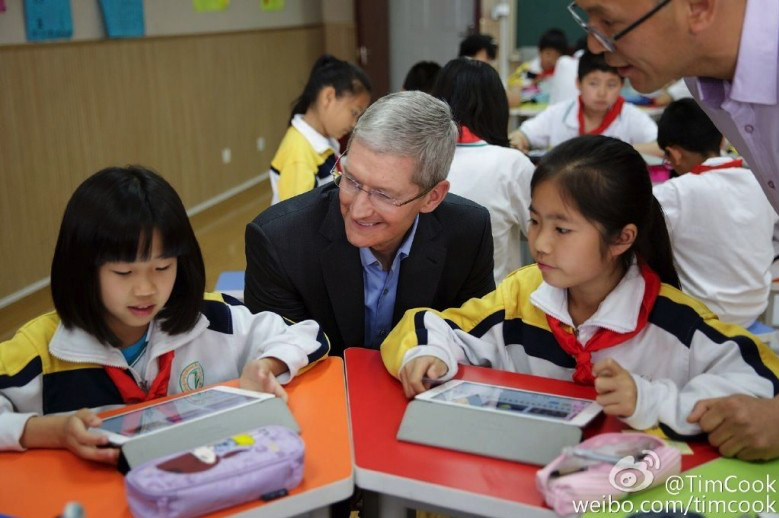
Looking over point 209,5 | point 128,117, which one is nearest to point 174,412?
point 128,117

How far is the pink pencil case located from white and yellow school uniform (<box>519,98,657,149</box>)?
331 cm

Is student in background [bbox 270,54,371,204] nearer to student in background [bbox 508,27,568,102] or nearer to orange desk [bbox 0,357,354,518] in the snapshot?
orange desk [bbox 0,357,354,518]

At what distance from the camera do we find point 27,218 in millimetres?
4613

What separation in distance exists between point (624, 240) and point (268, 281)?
88 cm

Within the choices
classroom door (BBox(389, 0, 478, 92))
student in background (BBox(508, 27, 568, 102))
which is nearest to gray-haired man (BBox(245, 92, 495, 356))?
student in background (BBox(508, 27, 568, 102))

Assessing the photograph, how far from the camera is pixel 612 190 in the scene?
1.67 metres

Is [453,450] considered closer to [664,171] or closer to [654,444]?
[654,444]

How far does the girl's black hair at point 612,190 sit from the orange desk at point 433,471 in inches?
13.6

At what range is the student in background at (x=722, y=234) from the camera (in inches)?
104

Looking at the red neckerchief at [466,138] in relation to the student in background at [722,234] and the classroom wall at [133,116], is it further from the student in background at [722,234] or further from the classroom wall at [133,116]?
the classroom wall at [133,116]

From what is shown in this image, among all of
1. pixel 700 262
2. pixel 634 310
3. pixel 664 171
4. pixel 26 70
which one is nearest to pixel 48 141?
pixel 26 70

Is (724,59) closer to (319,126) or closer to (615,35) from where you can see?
(615,35)

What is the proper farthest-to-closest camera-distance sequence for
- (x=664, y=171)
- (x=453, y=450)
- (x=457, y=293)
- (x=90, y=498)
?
(x=664, y=171), (x=457, y=293), (x=453, y=450), (x=90, y=498)

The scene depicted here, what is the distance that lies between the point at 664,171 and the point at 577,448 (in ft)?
8.98
